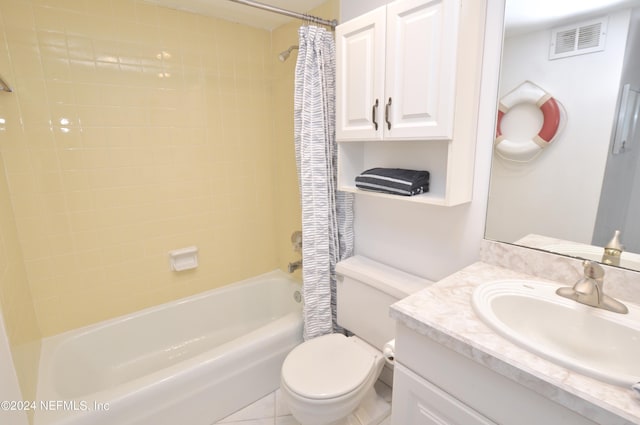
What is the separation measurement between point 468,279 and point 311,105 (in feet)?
3.71

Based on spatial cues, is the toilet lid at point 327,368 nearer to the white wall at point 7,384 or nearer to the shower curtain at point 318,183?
the shower curtain at point 318,183

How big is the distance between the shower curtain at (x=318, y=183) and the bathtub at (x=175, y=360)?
248 millimetres

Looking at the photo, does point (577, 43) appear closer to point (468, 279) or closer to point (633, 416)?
point (468, 279)

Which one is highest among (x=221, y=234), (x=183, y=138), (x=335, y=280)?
(x=183, y=138)

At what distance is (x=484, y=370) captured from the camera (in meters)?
0.81

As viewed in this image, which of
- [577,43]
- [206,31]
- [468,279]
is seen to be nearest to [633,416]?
[468,279]

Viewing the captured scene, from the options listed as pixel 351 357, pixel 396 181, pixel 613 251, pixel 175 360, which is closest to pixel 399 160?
pixel 396 181

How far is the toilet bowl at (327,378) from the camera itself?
1.33 metres

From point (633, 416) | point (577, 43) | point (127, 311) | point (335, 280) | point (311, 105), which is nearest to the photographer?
point (633, 416)

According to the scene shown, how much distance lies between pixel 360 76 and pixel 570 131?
0.84m

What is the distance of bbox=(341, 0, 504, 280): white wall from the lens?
1.25 m

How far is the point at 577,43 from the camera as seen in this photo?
3.42 feet

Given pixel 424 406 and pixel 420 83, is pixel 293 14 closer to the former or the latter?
pixel 420 83

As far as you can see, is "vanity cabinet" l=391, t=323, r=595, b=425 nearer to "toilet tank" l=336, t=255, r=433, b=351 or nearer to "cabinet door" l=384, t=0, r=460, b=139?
"toilet tank" l=336, t=255, r=433, b=351
